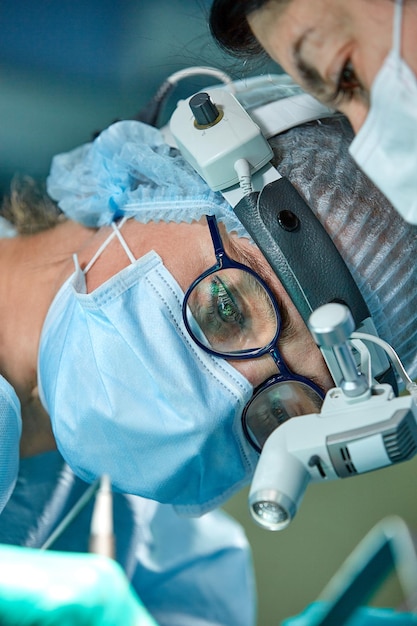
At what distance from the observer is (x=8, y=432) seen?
1.39m

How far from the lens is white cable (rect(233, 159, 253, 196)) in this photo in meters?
1.27

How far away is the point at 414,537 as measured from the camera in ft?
3.67

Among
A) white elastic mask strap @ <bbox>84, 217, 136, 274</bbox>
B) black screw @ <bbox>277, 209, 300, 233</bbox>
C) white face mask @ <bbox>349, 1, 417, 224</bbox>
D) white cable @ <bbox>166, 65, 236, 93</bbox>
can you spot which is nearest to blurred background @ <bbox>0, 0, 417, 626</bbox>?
white cable @ <bbox>166, 65, 236, 93</bbox>

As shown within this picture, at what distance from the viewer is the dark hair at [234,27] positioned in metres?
1.18

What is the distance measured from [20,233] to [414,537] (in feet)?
3.34

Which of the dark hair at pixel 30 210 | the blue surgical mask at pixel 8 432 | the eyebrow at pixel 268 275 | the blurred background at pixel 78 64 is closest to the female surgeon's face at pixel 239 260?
the eyebrow at pixel 268 275

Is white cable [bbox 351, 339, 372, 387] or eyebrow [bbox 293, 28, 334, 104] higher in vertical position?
eyebrow [bbox 293, 28, 334, 104]

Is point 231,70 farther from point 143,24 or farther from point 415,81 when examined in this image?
point 415,81

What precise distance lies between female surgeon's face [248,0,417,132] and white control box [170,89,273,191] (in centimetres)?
20

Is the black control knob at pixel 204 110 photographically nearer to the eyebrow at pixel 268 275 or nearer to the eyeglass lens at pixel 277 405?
the eyebrow at pixel 268 275

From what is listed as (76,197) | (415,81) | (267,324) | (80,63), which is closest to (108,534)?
(267,324)

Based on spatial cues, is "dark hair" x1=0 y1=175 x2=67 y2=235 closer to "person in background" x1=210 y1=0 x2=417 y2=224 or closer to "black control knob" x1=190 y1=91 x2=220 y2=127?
Result: "black control knob" x1=190 y1=91 x2=220 y2=127

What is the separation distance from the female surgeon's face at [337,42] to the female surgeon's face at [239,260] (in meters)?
0.30

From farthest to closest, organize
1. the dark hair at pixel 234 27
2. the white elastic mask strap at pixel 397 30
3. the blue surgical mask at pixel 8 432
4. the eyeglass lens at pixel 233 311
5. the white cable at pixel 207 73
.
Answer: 1. the white cable at pixel 207 73
2. the blue surgical mask at pixel 8 432
3. the eyeglass lens at pixel 233 311
4. the dark hair at pixel 234 27
5. the white elastic mask strap at pixel 397 30
